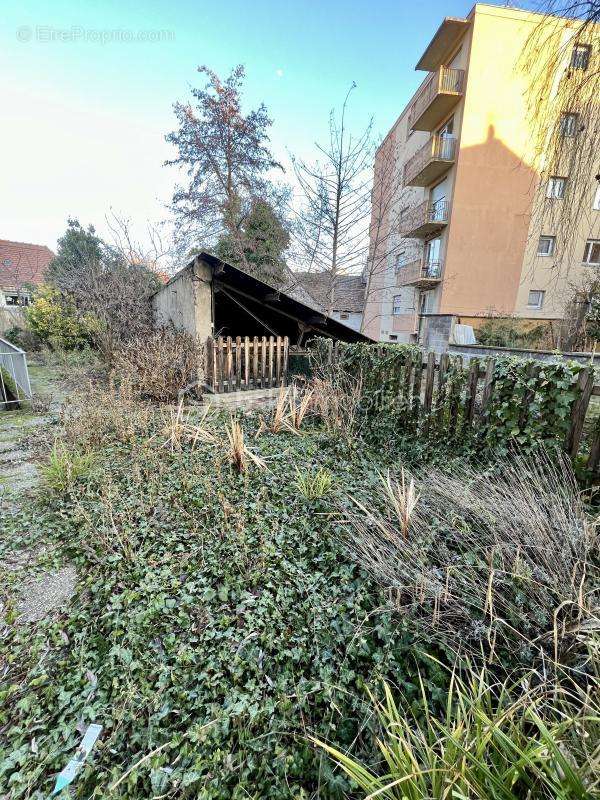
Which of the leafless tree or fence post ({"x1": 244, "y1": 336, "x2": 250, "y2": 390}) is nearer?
fence post ({"x1": 244, "y1": 336, "x2": 250, "y2": 390})

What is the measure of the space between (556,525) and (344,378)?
4.05 meters

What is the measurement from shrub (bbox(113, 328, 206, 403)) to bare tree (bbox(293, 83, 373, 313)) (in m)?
7.13

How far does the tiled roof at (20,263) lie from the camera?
2872 cm

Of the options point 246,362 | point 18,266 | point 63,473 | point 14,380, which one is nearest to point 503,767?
point 63,473

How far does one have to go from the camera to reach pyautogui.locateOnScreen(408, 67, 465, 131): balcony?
15.5m

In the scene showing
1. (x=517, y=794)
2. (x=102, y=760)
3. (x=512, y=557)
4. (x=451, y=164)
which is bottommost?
(x=102, y=760)

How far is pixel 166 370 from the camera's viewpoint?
645 cm

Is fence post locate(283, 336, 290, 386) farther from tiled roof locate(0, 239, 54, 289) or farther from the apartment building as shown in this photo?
tiled roof locate(0, 239, 54, 289)

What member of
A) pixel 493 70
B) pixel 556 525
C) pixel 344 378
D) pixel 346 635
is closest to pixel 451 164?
pixel 493 70

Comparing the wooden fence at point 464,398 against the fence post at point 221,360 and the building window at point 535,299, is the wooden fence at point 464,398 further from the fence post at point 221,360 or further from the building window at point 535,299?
the building window at point 535,299

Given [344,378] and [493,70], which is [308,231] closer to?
[344,378]

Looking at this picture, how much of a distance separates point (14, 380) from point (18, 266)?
33558 millimetres

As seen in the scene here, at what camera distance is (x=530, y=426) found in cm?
346

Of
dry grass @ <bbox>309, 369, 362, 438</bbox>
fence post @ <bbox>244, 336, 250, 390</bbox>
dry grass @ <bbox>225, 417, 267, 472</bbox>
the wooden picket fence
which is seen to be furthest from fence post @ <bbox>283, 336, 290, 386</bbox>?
dry grass @ <bbox>225, 417, 267, 472</bbox>
